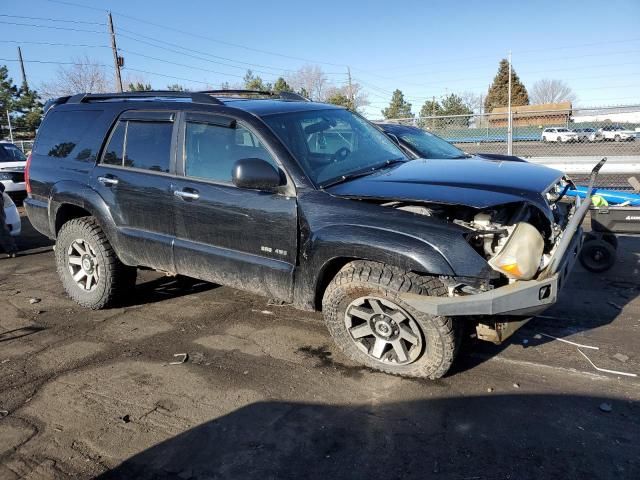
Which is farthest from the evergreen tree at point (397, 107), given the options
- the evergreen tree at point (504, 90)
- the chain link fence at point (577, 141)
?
the chain link fence at point (577, 141)

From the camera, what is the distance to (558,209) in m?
4.29

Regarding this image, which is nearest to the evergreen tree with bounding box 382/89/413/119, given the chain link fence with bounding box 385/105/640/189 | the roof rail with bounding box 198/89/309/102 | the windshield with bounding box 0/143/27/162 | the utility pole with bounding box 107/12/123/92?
the utility pole with bounding box 107/12/123/92

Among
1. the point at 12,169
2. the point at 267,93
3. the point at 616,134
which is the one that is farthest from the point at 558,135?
the point at 12,169

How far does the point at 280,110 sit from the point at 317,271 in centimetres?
144

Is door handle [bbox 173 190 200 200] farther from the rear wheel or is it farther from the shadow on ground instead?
the rear wheel

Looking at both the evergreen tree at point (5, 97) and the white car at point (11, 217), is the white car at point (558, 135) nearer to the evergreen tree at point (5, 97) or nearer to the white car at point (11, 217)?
the white car at point (11, 217)

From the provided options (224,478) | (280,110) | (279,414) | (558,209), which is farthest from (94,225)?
(558,209)

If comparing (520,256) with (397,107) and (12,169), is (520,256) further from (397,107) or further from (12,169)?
(397,107)

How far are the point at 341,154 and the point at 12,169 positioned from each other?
11959 mm

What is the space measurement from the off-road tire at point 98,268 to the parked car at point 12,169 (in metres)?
8.15

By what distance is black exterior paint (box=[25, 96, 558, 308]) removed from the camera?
3229 millimetres

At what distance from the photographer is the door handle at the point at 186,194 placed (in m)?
4.12

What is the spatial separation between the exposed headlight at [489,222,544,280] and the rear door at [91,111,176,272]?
267 cm

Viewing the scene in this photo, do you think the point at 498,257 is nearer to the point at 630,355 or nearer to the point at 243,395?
the point at 630,355
